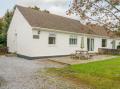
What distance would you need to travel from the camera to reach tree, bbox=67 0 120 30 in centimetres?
996

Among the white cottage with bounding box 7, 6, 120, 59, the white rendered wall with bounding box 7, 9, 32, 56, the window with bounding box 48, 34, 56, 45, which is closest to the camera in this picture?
the white cottage with bounding box 7, 6, 120, 59

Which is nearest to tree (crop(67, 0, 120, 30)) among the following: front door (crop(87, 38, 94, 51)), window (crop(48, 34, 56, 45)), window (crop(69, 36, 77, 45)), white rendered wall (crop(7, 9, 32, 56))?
white rendered wall (crop(7, 9, 32, 56))

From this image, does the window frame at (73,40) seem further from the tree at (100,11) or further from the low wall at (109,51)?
the tree at (100,11)

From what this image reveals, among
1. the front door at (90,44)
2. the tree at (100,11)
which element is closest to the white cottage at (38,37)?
the front door at (90,44)

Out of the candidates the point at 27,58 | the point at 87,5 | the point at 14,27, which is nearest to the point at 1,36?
the point at 14,27

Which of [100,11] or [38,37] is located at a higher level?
[100,11]

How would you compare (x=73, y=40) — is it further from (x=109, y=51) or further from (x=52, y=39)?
(x=109, y=51)

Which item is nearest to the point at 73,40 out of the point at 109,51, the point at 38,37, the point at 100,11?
the point at 38,37

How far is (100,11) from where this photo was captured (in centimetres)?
1006

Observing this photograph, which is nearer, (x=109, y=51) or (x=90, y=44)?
(x=90, y=44)

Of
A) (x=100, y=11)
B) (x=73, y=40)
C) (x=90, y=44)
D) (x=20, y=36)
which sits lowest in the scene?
(x=90, y=44)

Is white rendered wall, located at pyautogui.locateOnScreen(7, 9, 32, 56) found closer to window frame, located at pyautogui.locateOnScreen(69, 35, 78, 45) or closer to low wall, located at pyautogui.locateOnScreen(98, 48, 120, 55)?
window frame, located at pyautogui.locateOnScreen(69, 35, 78, 45)

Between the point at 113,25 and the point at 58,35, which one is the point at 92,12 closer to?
the point at 113,25

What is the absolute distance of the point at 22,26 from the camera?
22078 millimetres
